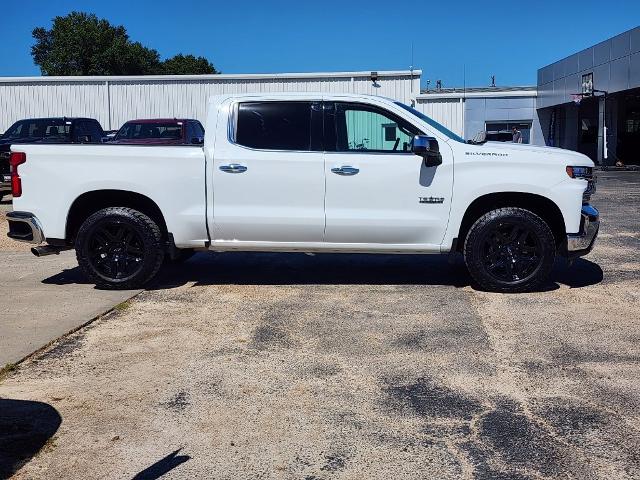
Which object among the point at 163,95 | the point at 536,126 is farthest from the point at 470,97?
the point at 163,95

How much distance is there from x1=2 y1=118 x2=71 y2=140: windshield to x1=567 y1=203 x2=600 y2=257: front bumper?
13.1m

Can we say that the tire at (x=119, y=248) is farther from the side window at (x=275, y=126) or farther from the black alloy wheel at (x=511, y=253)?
the black alloy wheel at (x=511, y=253)

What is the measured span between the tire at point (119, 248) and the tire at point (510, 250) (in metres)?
3.20

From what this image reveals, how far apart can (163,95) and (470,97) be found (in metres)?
18.6

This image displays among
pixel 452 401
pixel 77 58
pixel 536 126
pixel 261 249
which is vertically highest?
pixel 77 58

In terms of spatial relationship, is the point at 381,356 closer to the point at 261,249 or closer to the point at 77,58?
the point at 261,249

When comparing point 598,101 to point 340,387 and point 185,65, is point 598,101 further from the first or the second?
point 185,65

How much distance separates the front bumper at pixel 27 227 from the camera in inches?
277

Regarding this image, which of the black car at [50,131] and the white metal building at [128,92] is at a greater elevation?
the white metal building at [128,92]

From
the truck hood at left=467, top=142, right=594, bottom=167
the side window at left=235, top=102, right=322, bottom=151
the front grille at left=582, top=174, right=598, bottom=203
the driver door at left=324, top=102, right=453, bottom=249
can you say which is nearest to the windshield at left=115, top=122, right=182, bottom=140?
the side window at left=235, top=102, right=322, bottom=151

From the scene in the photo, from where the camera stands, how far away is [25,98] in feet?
86.7

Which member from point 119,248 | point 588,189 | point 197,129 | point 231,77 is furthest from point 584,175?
point 231,77

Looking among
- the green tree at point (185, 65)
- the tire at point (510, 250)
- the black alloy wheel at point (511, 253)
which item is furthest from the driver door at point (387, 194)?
the green tree at point (185, 65)

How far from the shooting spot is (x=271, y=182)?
6.88 m
